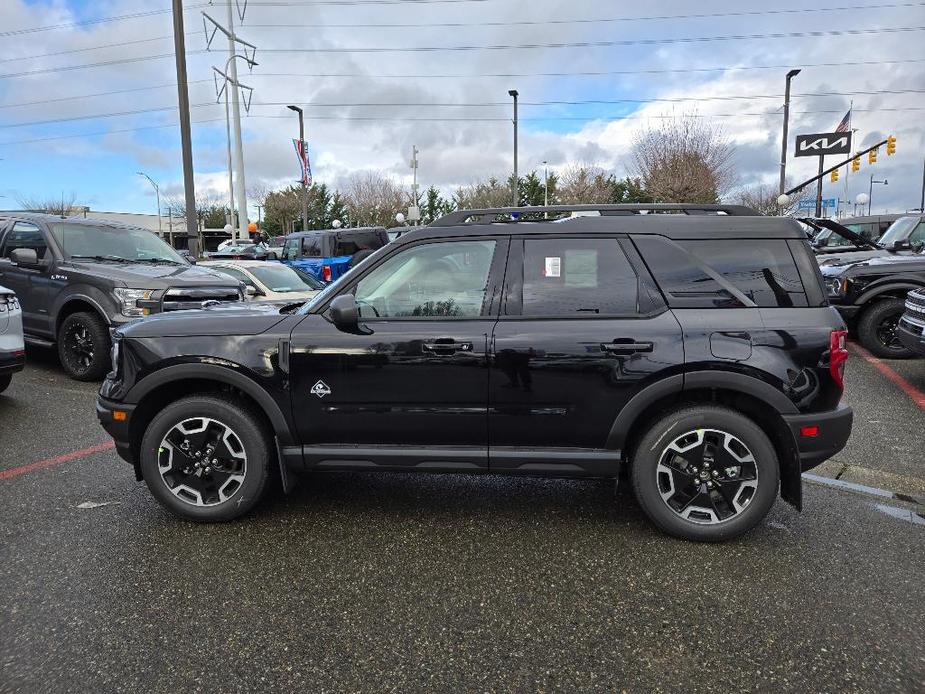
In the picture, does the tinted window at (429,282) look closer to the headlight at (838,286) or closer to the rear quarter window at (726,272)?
the rear quarter window at (726,272)

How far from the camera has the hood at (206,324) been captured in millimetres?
3561

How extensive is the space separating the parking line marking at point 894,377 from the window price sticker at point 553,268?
Answer: 5.09 metres

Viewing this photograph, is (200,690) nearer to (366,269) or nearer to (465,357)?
(465,357)

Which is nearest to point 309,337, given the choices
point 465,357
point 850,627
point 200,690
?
point 465,357

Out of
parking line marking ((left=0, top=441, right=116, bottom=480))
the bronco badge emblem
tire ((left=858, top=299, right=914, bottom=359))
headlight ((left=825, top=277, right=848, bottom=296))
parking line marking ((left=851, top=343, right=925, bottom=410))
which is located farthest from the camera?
headlight ((left=825, top=277, right=848, bottom=296))

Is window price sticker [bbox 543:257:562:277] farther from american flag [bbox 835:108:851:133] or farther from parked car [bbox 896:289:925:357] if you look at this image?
american flag [bbox 835:108:851:133]

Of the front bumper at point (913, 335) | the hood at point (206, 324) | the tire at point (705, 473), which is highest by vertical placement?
the hood at point (206, 324)

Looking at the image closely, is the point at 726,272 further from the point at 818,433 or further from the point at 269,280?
the point at 269,280

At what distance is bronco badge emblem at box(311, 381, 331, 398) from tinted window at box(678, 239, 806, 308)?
2.10 m

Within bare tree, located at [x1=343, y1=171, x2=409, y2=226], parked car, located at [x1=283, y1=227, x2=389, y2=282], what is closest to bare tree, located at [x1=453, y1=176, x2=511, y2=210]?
bare tree, located at [x1=343, y1=171, x2=409, y2=226]

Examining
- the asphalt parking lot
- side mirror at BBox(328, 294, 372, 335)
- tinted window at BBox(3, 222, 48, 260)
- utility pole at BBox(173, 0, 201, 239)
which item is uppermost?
utility pole at BBox(173, 0, 201, 239)

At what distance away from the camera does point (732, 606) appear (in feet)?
9.29

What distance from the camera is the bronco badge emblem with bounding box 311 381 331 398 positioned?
3.46m

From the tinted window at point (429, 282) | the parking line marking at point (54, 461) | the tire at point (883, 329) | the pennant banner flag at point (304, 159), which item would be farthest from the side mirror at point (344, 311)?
the pennant banner flag at point (304, 159)
